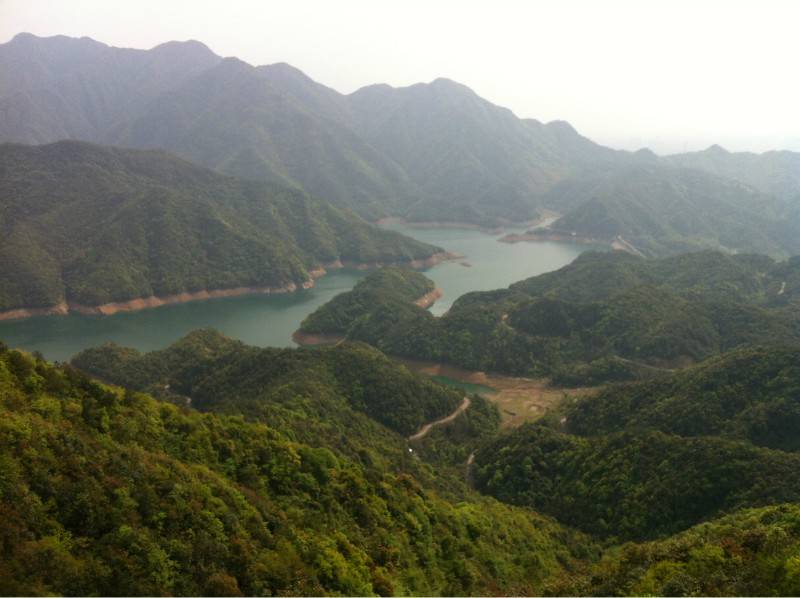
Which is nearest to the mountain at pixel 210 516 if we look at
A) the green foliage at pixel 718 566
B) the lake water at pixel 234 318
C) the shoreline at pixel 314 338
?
the green foliage at pixel 718 566

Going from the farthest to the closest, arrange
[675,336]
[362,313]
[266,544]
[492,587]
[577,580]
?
[362,313] < [675,336] < [492,587] < [577,580] < [266,544]

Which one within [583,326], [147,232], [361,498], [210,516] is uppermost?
[147,232]

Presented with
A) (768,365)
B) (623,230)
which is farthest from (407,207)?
(768,365)

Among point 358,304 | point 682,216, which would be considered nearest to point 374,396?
point 358,304

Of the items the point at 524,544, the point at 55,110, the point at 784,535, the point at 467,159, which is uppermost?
the point at 55,110

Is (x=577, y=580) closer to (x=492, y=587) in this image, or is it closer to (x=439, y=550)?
(x=492, y=587)

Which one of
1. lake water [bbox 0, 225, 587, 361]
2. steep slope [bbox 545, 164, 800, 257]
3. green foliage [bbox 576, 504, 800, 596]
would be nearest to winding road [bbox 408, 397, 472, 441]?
green foliage [bbox 576, 504, 800, 596]

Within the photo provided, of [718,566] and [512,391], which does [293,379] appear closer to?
[512,391]

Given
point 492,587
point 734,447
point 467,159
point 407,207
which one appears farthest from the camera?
point 467,159
